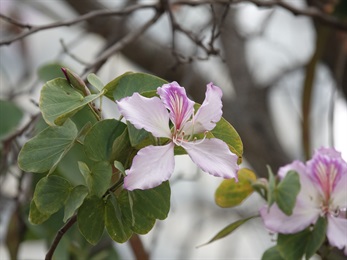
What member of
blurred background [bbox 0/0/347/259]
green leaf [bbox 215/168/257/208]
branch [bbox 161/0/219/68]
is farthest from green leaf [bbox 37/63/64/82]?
green leaf [bbox 215/168/257/208]

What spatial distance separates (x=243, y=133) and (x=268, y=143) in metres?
0.10

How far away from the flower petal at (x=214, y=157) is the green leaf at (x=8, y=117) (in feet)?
1.42

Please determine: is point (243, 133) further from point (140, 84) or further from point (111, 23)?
point (140, 84)

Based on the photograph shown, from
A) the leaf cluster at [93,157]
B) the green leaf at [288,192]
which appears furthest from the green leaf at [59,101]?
the green leaf at [288,192]

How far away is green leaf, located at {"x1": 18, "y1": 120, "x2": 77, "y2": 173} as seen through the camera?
1.30 ft

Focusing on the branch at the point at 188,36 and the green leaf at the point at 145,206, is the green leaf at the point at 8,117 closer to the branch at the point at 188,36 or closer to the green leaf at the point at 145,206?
the branch at the point at 188,36

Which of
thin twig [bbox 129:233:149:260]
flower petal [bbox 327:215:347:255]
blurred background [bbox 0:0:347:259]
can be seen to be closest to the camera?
flower petal [bbox 327:215:347:255]

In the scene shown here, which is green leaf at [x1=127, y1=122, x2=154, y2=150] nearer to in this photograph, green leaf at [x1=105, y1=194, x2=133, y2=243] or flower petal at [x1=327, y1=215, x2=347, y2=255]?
green leaf at [x1=105, y1=194, x2=133, y2=243]

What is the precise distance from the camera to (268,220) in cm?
51

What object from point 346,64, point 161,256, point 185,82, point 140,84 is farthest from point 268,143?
point 140,84

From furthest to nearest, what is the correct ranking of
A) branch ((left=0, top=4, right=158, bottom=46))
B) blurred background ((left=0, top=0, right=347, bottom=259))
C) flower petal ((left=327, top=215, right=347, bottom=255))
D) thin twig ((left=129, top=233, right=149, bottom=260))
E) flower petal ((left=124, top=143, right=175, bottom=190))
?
1. blurred background ((left=0, top=0, right=347, bottom=259))
2. thin twig ((left=129, top=233, right=149, bottom=260))
3. branch ((left=0, top=4, right=158, bottom=46))
4. flower petal ((left=327, top=215, right=347, bottom=255))
5. flower petal ((left=124, top=143, right=175, bottom=190))

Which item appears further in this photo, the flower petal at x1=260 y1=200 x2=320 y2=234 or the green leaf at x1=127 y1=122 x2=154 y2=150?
the flower petal at x1=260 y1=200 x2=320 y2=234

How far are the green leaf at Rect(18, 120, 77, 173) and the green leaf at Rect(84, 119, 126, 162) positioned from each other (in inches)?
0.4

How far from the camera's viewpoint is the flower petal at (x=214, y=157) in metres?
0.39
